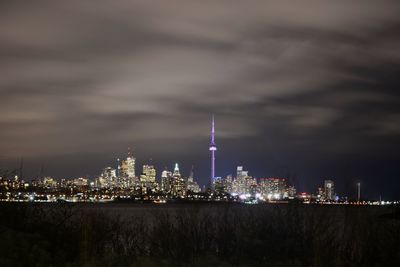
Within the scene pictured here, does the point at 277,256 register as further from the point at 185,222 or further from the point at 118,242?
the point at 118,242

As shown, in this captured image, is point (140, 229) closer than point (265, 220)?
No

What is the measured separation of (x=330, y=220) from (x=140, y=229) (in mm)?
8833

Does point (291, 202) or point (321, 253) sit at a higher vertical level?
point (291, 202)

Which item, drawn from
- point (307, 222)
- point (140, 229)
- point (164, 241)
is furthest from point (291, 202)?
point (140, 229)

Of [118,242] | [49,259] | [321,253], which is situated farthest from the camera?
[118,242]

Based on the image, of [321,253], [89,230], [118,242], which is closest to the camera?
[321,253]

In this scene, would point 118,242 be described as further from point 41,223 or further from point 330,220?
point 330,220

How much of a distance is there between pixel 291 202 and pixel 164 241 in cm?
548

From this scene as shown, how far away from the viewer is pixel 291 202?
2570 cm

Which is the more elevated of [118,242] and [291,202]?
[291,202]

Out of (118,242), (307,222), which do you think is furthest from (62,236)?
(307,222)

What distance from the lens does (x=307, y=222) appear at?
24406 mm

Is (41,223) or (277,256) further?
(41,223)

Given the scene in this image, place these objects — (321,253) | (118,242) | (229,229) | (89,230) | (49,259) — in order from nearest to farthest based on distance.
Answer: (49,259) → (321,253) → (89,230) → (229,229) → (118,242)
